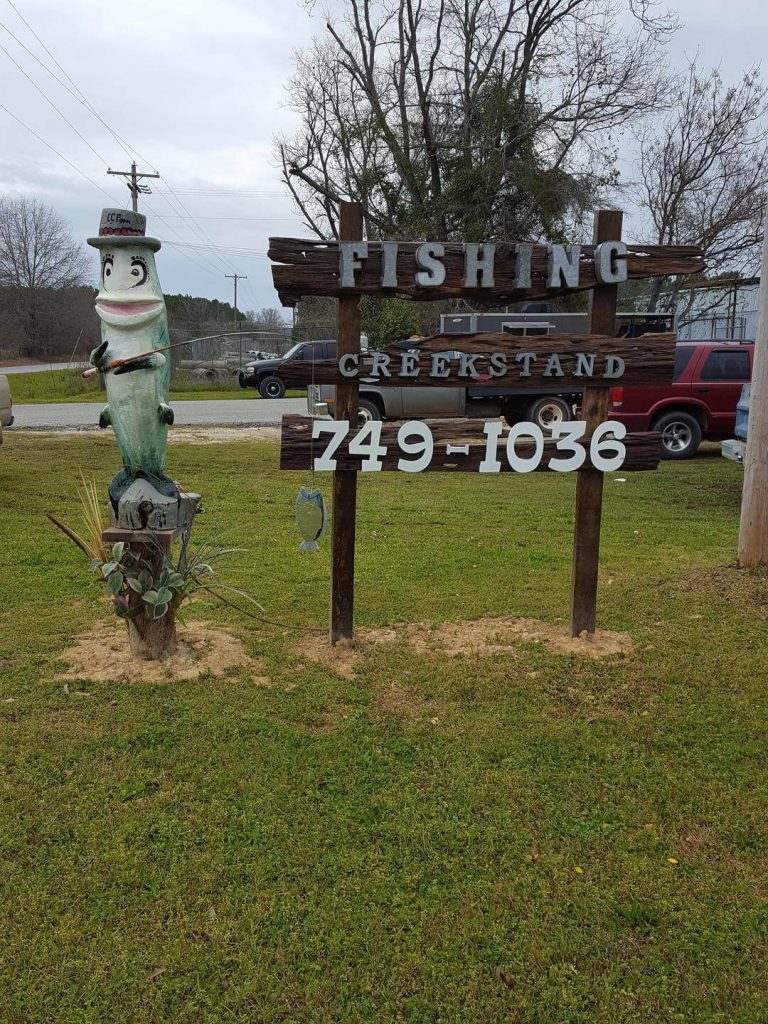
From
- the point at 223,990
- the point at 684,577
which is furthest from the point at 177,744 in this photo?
the point at 684,577

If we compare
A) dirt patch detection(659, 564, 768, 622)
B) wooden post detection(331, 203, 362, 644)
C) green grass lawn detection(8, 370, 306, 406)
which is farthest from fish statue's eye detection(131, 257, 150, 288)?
green grass lawn detection(8, 370, 306, 406)

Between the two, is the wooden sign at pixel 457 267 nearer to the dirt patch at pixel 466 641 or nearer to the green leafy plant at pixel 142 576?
the green leafy plant at pixel 142 576

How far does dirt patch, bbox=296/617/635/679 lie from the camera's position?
430 cm

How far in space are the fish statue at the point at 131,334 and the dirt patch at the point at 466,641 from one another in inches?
55.3

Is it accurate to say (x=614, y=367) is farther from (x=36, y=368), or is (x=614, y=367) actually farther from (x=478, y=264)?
(x=36, y=368)

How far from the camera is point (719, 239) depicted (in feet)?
65.3

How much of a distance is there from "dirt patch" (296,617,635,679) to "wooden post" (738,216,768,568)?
5.10 feet

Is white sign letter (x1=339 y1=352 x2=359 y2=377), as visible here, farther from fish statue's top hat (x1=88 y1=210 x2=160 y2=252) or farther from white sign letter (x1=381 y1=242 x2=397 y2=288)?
fish statue's top hat (x1=88 y1=210 x2=160 y2=252)

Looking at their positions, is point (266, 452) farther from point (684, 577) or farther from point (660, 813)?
point (660, 813)

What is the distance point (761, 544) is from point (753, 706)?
82.4 inches

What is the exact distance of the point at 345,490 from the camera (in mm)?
4254

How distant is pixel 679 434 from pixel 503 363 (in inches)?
333

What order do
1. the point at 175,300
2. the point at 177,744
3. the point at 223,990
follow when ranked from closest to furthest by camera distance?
1. the point at 223,990
2. the point at 177,744
3. the point at 175,300

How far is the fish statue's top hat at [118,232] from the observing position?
11.8ft
